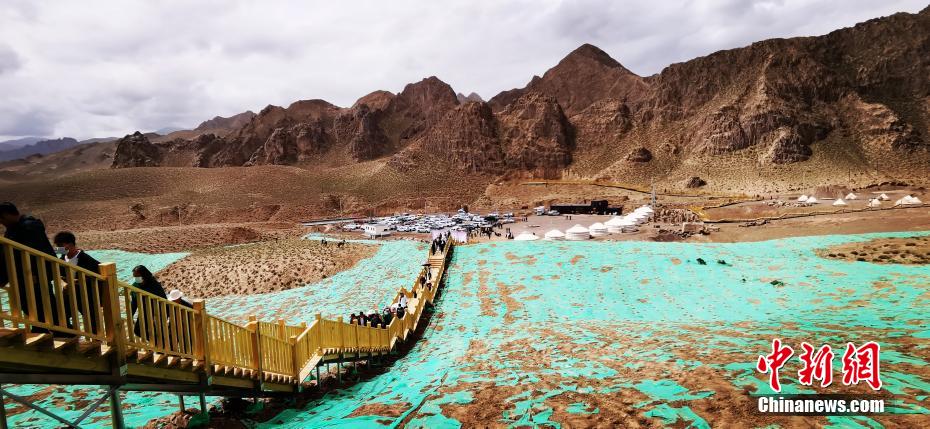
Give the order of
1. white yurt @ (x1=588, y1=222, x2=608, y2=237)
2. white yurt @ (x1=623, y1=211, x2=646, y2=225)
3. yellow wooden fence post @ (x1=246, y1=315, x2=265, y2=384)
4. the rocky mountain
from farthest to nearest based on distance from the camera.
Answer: the rocky mountain
white yurt @ (x1=623, y1=211, x2=646, y2=225)
white yurt @ (x1=588, y1=222, x2=608, y2=237)
yellow wooden fence post @ (x1=246, y1=315, x2=265, y2=384)

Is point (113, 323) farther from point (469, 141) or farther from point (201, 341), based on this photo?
point (469, 141)

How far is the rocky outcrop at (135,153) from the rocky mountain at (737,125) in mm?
565

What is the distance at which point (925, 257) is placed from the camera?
60.1 ft

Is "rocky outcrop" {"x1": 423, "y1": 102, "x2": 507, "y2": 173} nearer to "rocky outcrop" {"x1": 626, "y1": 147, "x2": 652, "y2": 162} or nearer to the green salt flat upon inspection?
"rocky outcrop" {"x1": 626, "y1": 147, "x2": 652, "y2": 162}

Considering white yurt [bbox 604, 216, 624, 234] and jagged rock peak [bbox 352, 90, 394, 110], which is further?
jagged rock peak [bbox 352, 90, 394, 110]

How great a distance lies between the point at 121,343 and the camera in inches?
187

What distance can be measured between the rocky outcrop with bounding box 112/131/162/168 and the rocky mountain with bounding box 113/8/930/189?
1.85 ft

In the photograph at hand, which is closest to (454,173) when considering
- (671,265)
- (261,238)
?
(261,238)

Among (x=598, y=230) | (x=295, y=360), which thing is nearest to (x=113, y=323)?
(x=295, y=360)

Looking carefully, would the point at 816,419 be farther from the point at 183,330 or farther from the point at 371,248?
the point at 371,248

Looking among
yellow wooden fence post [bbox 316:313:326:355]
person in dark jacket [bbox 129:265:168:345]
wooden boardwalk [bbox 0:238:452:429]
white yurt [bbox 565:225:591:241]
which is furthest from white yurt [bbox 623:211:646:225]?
person in dark jacket [bbox 129:265:168:345]

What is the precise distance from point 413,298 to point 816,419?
13.7 metres

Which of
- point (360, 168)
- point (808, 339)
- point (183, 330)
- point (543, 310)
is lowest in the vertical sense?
point (543, 310)

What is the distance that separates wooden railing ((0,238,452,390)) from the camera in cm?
409
